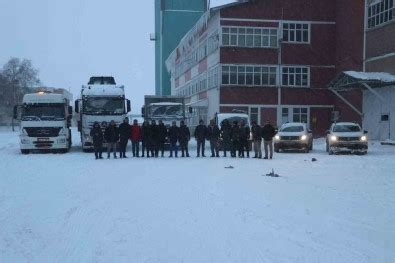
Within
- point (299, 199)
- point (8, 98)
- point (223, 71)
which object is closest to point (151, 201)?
point (299, 199)

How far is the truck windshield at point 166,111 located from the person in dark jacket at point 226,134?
12.9ft

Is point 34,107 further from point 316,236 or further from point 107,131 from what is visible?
point 316,236

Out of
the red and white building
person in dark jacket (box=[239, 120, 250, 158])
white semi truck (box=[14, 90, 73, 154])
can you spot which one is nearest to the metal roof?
the red and white building

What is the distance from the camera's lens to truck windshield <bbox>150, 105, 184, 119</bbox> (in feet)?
94.4

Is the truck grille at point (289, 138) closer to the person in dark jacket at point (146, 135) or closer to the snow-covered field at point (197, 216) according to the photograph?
the person in dark jacket at point (146, 135)

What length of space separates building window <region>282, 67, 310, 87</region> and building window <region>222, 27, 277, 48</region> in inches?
94.1

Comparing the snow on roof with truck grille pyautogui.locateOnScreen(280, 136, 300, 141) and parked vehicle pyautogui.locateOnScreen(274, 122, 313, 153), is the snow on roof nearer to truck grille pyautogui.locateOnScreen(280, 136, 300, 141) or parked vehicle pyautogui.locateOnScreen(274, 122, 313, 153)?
parked vehicle pyautogui.locateOnScreen(274, 122, 313, 153)

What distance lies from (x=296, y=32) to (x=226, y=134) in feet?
70.8

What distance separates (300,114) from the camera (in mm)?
44594

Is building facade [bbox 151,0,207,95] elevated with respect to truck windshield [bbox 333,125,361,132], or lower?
elevated

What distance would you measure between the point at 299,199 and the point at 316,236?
3522 mm

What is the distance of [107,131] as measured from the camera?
2239cm

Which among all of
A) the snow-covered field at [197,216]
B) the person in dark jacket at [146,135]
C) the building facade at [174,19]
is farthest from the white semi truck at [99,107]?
the building facade at [174,19]

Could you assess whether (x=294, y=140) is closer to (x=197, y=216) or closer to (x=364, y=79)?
(x=364, y=79)
